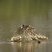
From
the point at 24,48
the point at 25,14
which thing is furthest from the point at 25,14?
the point at 24,48

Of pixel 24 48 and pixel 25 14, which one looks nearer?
pixel 24 48

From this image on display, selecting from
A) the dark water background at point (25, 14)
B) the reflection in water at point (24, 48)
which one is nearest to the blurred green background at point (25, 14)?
the dark water background at point (25, 14)

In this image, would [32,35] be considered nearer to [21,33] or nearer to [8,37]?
[21,33]

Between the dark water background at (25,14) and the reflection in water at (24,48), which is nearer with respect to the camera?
the reflection in water at (24,48)

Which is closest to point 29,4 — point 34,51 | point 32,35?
point 32,35

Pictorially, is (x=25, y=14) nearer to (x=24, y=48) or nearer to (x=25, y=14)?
(x=25, y=14)

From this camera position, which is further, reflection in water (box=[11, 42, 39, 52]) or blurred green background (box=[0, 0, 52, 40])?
blurred green background (box=[0, 0, 52, 40])

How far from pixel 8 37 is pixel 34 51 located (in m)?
1.45

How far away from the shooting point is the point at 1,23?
383 cm

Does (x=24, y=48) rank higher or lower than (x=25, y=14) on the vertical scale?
lower

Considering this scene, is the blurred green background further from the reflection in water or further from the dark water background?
the reflection in water

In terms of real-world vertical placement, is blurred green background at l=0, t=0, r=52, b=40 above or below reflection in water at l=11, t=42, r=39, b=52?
above

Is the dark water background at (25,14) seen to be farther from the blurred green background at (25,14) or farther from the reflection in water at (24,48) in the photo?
the reflection in water at (24,48)

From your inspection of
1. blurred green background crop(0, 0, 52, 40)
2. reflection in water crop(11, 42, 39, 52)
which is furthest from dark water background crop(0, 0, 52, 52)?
reflection in water crop(11, 42, 39, 52)
